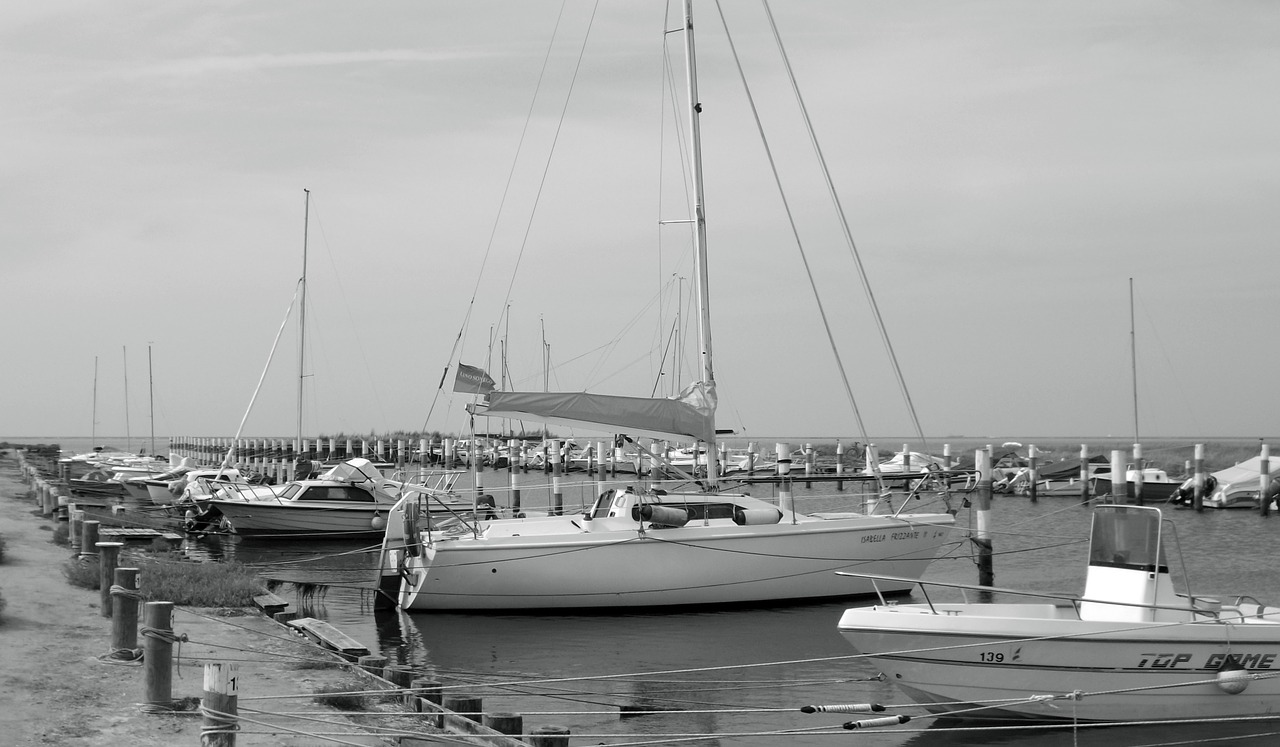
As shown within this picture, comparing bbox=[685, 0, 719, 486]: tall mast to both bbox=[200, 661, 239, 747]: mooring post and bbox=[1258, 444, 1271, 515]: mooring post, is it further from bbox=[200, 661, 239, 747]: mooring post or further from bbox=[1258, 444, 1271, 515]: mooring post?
bbox=[1258, 444, 1271, 515]: mooring post

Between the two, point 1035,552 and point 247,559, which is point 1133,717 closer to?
point 1035,552

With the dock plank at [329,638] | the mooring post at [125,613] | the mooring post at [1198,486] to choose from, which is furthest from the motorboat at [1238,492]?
the mooring post at [125,613]

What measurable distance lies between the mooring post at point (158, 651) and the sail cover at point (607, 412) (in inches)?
431

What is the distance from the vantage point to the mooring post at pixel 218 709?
292 inches

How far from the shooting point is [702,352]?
21.5m

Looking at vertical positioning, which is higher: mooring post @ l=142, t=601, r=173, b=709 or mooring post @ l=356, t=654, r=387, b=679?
mooring post @ l=142, t=601, r=173, b=709

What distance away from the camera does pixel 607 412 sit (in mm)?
19938

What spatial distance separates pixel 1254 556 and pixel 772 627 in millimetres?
16579

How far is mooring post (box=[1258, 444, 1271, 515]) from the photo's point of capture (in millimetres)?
39375

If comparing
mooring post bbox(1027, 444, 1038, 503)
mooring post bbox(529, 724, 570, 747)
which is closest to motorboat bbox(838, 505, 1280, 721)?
mooring post bbox(529, 724, 570, 747)

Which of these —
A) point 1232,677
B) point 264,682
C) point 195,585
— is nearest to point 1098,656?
point 1232,677

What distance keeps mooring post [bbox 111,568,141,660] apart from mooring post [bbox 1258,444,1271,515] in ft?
128

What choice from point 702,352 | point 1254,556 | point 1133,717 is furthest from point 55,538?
point 1254,556

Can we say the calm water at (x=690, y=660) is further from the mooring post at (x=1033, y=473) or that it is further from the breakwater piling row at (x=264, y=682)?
the mooring post at (x=1033, y=473)
